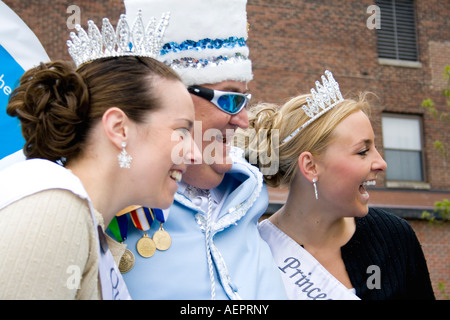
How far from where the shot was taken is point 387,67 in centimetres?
1313

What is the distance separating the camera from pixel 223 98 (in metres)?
Answer: 2.65

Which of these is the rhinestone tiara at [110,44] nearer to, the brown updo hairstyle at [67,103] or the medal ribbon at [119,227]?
the brown updo hairstyle at [67,103]

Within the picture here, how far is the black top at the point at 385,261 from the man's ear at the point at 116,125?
1474mm

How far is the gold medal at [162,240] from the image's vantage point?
228 centimetres

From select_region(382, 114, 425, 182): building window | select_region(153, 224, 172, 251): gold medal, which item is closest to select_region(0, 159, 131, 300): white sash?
select_region(153, 224, 172, 251): gold medal

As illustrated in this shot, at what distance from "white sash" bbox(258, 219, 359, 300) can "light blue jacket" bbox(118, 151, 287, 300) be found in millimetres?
184

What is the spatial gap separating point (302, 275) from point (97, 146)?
135 cm

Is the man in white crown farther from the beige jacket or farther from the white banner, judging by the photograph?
the beige jacket

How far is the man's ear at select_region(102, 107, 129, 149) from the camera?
5.98 ft

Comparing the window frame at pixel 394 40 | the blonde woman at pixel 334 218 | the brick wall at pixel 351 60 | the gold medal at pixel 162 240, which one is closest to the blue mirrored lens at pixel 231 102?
the blonde woman at pixel 334 218

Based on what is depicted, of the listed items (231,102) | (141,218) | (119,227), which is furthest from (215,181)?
(119,227)
